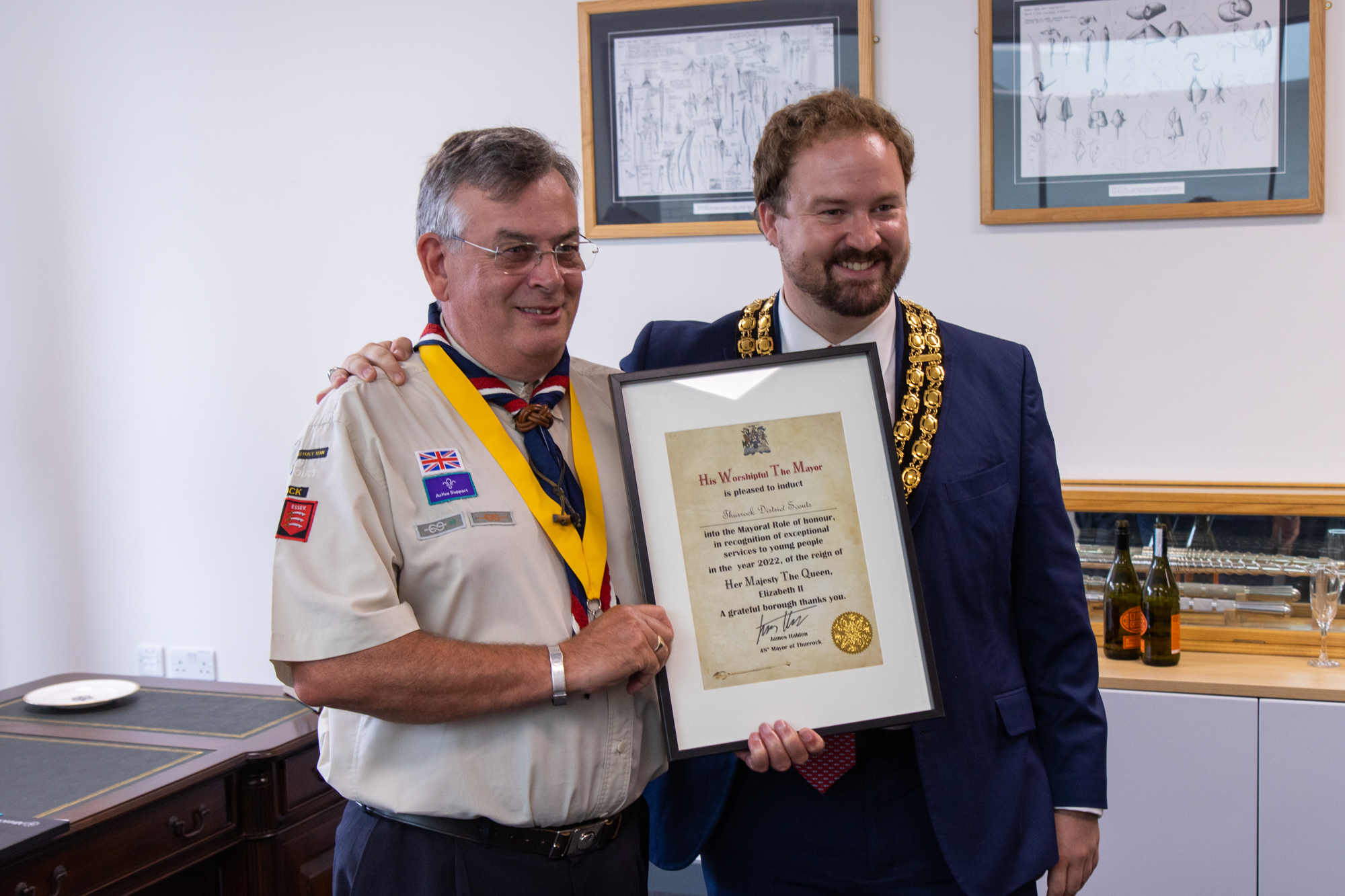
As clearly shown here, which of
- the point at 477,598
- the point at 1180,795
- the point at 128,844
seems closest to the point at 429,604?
the point at 477,598

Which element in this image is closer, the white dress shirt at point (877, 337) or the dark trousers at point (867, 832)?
the dark trousers at point (867, 832)

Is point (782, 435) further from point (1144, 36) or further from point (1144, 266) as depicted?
point (1144, 36)

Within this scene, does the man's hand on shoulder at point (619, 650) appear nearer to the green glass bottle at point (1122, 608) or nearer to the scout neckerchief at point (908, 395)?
the scout neckerchief at point (908, 395)

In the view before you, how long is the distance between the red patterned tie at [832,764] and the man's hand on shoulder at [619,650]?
1.04 ft

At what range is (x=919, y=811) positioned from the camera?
4.96 feet

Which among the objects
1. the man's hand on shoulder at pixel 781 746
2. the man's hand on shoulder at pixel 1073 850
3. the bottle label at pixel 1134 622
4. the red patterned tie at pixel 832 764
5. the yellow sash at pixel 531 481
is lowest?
the man's hand on shoulder at pixel 1073 850

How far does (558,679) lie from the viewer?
4.25ft

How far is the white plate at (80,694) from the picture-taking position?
2.40 m

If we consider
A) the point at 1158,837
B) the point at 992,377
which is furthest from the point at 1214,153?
the point at 1158,837

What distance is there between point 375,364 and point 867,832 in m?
0.99

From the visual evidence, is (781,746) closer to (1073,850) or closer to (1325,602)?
(1073,850)

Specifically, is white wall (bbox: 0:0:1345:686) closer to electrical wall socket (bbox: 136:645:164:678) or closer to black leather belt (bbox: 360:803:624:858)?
electrical wall socket (bbox: 136:645:164:678)

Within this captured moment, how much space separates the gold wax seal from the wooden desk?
54.1 inches
